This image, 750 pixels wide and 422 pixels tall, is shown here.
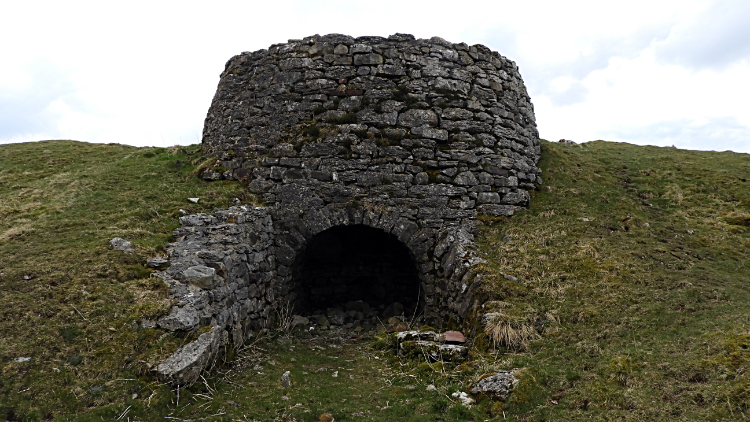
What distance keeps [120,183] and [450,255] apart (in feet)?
26.6

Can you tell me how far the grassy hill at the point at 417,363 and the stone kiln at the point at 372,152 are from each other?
80 centimetres

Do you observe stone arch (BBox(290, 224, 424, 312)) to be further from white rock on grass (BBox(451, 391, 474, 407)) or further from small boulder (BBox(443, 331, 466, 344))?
white rock on grass (BBox(451, 391, 474, 407))

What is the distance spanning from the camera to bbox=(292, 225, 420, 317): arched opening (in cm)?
1300

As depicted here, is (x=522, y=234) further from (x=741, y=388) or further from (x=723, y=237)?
(x=741, y=388)

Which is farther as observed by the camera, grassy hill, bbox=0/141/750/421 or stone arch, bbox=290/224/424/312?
stone arch, bbox=290/224/424/312

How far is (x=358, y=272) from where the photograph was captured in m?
13.5

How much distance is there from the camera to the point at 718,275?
866cm

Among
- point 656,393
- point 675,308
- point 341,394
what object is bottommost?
point 341,394

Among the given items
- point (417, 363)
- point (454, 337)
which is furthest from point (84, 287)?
point (454, 337)

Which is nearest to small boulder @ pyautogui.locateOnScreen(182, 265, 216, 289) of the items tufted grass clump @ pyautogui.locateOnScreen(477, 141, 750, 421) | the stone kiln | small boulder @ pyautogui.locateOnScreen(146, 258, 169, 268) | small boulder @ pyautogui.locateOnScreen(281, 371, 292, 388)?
small boulder @ pyautogui.locateOnScreen(146, 258, 169, 268)

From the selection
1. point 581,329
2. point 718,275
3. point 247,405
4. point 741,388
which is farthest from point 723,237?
point 247,405

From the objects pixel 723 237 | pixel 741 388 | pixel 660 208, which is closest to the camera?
pixel 741 388

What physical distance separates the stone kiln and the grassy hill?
803 mm

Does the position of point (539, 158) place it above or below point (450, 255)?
above
